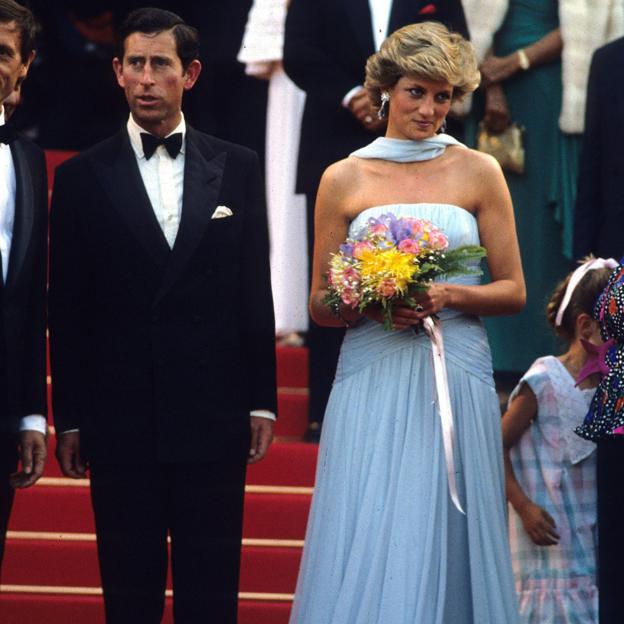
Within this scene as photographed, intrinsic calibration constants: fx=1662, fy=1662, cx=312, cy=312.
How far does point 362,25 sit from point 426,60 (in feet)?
6.54

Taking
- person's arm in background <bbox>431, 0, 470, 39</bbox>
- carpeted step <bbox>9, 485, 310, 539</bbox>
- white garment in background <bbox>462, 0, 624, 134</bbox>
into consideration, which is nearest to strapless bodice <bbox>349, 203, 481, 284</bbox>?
carpeted step <bbox>9, 485, 310, 539</bbox>

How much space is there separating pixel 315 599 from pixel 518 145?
136 inches

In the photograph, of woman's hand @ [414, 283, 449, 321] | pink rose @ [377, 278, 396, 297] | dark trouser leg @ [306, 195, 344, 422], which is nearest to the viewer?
pink rose @ [377, 278, 396, 297]

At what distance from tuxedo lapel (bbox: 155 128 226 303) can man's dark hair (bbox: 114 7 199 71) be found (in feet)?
0.86

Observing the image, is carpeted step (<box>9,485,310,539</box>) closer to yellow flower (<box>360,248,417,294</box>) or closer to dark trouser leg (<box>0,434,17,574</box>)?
dark trouser leg (<box>0,434,17,574</box>)

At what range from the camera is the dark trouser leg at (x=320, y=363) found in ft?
24.1

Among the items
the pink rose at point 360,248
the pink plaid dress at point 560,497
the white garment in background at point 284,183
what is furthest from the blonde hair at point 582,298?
the white garment in background at point 284,183

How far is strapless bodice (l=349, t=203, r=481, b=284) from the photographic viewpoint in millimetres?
5281

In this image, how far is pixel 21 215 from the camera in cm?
505

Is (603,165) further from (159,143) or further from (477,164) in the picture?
(159,143)

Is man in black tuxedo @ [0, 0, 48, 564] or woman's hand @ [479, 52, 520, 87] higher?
woman's hand @ [479, 52, 520, 87]

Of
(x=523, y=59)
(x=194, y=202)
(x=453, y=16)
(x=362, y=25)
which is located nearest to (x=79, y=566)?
(x=194, y=202)

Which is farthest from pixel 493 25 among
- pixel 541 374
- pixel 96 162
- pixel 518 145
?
pixel 96 162

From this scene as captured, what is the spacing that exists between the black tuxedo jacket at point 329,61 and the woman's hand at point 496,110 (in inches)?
25.1
